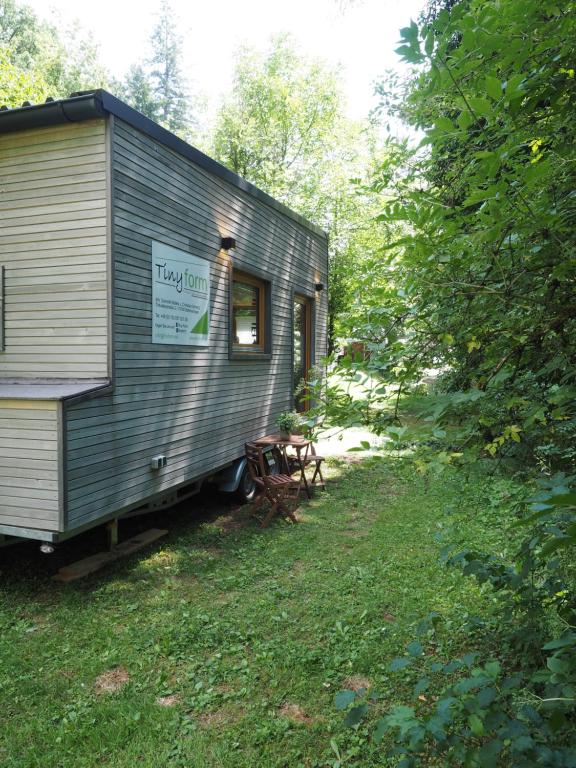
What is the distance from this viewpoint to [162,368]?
174 inches

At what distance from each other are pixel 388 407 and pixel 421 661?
1.80 metres

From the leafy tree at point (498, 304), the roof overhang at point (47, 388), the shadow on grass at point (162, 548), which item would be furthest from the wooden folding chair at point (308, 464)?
the leafy tree at point (498, 304)

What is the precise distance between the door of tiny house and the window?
44.6 inches

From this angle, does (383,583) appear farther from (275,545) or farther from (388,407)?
(388,407)

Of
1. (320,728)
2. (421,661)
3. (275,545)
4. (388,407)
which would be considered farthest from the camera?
(275,545)

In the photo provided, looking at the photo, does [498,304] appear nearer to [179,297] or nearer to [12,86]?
[179,297]

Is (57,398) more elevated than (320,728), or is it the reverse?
(57,398)

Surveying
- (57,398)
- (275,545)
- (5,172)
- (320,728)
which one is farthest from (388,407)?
(5,172)

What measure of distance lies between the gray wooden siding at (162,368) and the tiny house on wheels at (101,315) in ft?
0.05

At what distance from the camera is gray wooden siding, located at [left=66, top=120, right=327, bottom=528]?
12.1 feet

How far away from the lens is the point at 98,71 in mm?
24344

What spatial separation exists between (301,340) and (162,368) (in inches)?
169

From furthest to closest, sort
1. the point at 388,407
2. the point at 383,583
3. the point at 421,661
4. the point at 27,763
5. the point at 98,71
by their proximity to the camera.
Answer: the point at 98,71 → the point at 383,583 → the point at 421,661 → the point at 27,763 → the point at 388,407

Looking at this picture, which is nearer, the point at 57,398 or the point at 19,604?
the point at 57,398
